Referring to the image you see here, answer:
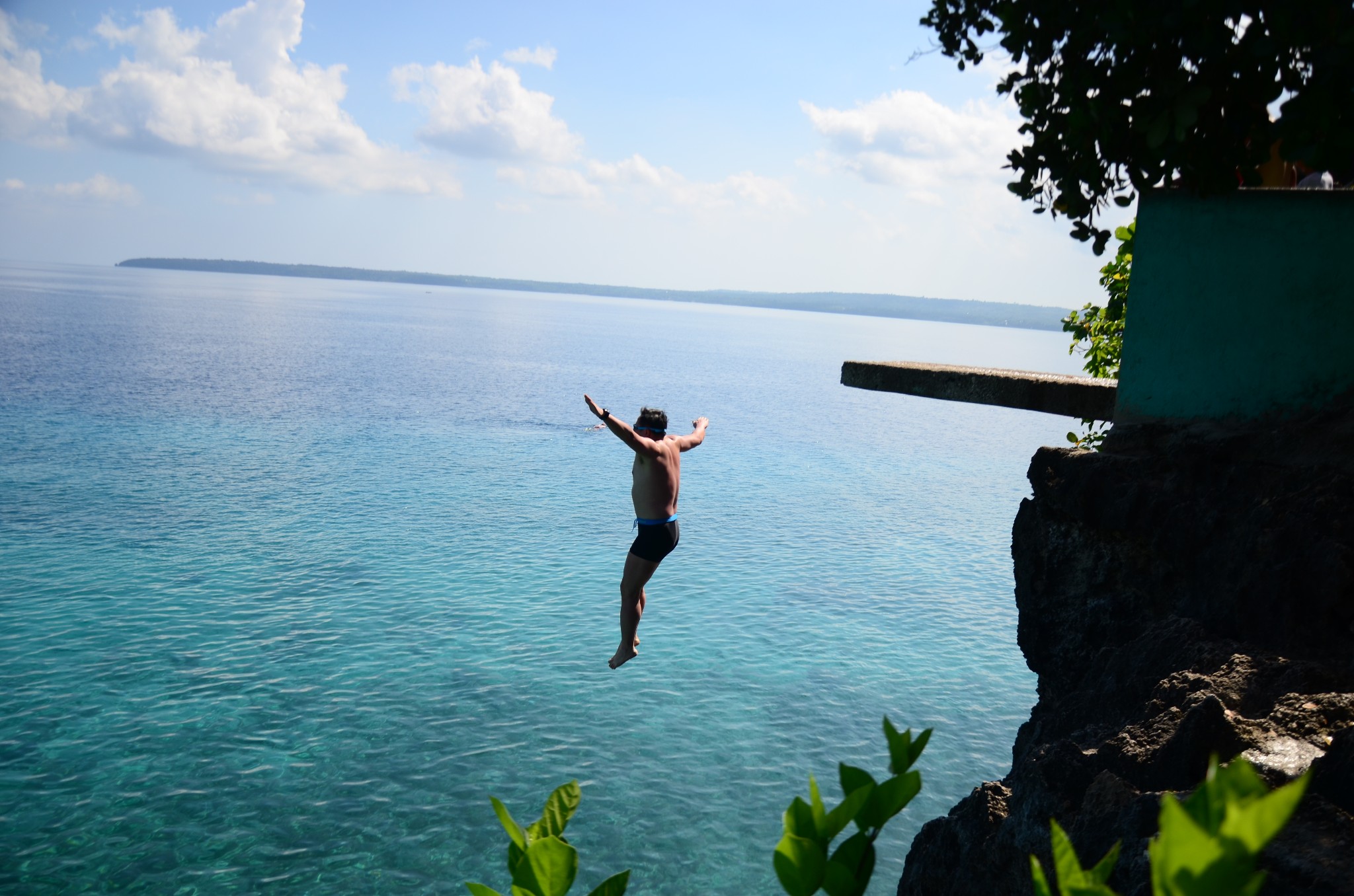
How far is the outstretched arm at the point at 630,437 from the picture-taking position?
27.5 ft

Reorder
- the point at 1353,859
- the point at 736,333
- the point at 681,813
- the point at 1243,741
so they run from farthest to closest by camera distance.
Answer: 1. the point at 736,333
2. the point at 681,813
3. the point at 1243,741
4. the point at 1353,859

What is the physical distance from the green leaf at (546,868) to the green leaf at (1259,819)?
965 millimetres

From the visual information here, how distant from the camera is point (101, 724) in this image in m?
12.8

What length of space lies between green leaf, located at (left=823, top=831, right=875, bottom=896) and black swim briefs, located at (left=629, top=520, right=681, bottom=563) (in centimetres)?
770

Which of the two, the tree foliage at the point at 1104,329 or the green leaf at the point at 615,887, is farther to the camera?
the tree foliage at the point at 1104,329

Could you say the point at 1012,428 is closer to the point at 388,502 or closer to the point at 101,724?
the point at 388,502

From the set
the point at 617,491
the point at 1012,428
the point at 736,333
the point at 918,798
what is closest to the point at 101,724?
the point at 918,798

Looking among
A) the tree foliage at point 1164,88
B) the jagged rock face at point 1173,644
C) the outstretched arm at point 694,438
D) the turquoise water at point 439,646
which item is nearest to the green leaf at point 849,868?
the jagged rock face at point 1173,644

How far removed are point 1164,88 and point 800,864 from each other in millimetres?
5399

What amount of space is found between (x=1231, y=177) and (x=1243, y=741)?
11.5ft

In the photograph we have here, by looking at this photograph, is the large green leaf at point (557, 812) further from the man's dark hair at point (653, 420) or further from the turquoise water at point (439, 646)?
the turquoise water at point (439, 646)

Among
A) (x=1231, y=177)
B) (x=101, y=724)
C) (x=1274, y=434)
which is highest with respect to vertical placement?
(x=1231, y=177)

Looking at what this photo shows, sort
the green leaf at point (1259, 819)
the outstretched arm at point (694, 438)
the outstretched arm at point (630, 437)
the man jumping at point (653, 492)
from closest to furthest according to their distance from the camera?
1. the green leaf at point (1259, 819)
2. the outstretched arm at point (630, 437)
3. the man jumping at point (653, 492)
4. the outstretched arm at point (694, 438)

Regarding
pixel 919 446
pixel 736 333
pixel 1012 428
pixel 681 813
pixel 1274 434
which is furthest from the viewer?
pixel 736 333
